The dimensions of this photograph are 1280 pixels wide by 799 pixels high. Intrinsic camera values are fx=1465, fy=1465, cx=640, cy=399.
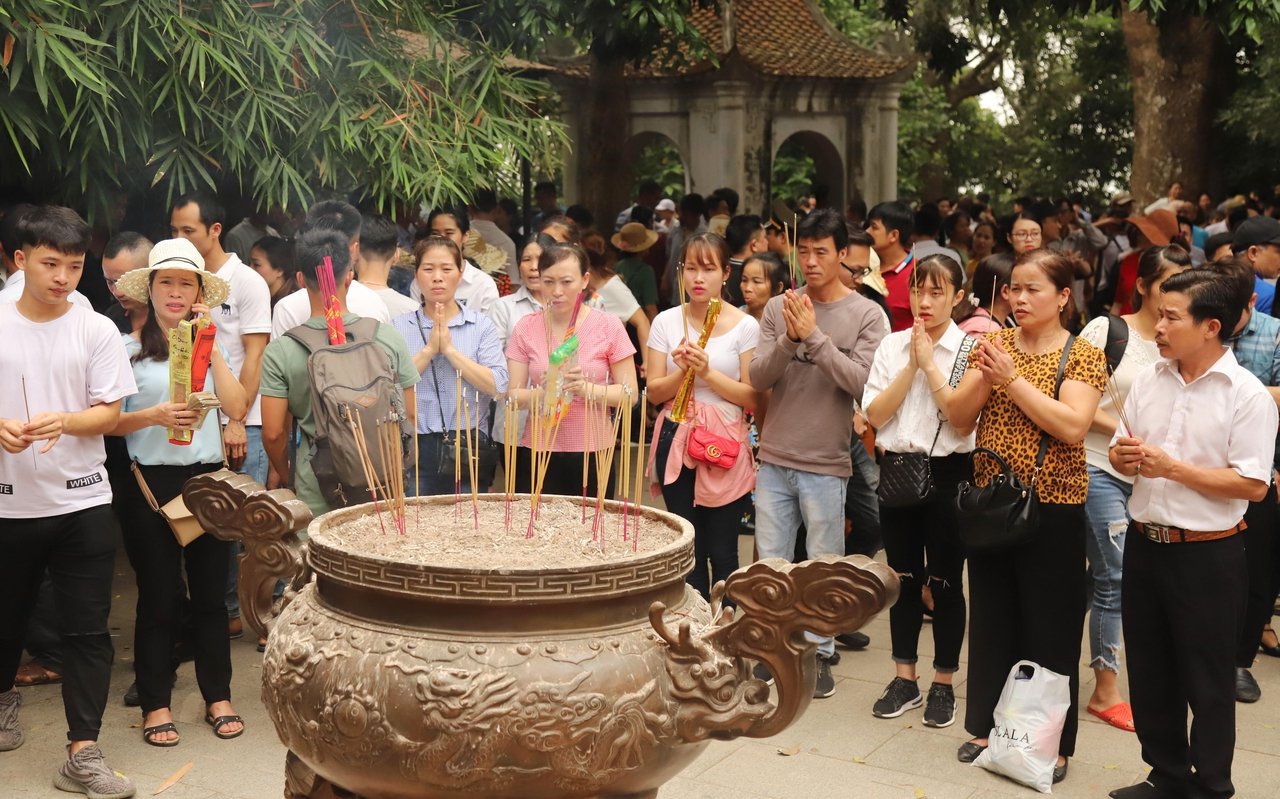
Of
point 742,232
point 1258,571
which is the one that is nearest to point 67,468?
point 1258,571

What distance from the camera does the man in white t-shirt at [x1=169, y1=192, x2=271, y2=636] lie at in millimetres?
4887

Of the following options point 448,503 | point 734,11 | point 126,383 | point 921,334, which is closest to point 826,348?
point 921,334

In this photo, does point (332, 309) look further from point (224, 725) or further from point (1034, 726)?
point (1034, 726)

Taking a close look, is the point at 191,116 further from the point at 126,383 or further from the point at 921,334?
the point at 921,334

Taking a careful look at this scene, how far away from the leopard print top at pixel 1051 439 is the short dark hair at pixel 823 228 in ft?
2.68

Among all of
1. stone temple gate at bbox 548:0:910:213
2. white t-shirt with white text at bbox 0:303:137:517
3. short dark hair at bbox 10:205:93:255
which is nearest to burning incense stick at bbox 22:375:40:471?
white t-shirt with white text at bbox 0:303:137:517

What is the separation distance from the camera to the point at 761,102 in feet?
45.7

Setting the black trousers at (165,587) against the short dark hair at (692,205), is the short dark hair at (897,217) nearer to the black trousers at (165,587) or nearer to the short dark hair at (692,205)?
the black trousers at (165,587)

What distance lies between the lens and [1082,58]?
20828 millimetres

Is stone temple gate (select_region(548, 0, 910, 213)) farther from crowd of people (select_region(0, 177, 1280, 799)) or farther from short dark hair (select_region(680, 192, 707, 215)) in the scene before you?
crowd of people (select_region(0, 177, 1280, 799))

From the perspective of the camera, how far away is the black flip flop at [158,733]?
4324mm

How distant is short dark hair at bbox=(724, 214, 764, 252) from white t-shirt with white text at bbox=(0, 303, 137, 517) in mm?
4362

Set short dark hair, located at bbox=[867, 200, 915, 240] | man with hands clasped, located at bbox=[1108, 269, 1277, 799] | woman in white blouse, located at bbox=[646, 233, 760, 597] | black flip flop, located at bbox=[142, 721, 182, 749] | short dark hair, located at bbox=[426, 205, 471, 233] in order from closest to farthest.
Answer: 1. man with hands clasped, located at bbox=[1108, 269, 1277, 799]
2. black flip flop, located at bbox=[142, 721, 182, 749]
3. woman in white blouse, located at bbox=[646, 233, 760, 597]
4. short dark hair, located at bbox=[867, 200, 915, 240]
5. short dark hair, located at bbox=[426, 205, 471, 233]

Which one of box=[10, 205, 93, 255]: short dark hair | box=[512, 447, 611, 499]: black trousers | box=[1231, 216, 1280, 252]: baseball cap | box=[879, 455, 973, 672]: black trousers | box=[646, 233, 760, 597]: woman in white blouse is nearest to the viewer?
box=[10, 205, 93, 255]: short dark hair
